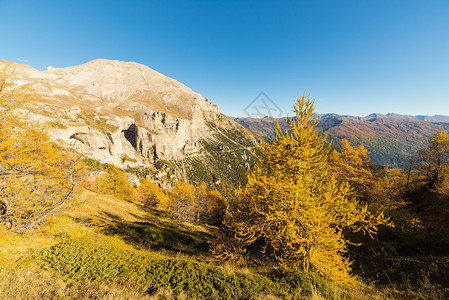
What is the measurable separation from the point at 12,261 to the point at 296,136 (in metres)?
15.0

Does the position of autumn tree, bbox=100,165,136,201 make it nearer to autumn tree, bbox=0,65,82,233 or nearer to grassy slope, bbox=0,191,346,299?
grassy slope, bbox=0,191,346,299

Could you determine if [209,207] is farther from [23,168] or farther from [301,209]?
[23,168]

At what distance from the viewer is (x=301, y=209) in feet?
24.6

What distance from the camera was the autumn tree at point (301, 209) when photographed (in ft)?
24.8

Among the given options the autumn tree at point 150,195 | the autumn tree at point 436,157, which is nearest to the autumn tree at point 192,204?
the autumn tree at point 150,195

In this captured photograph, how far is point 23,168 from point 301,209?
1292 centimetres

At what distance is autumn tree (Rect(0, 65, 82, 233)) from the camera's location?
272 inches

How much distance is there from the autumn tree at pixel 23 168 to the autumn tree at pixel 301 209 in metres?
8.88

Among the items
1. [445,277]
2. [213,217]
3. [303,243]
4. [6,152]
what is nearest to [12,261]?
[6,152]

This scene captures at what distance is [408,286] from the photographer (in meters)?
7.69

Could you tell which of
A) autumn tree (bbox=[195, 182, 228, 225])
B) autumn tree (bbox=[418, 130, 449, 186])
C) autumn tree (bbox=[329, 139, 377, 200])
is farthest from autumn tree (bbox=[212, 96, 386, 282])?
autumn tree (bbox=[195, 182, 228, 225])

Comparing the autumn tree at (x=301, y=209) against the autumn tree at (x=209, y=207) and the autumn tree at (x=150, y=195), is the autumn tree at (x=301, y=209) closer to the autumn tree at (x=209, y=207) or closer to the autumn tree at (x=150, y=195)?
the autumn tree at (x=209, y=207)

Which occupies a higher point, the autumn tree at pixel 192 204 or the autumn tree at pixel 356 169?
the autumn tree at pixel 356 169

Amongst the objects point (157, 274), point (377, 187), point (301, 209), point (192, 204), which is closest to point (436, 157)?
point (377, 187)
